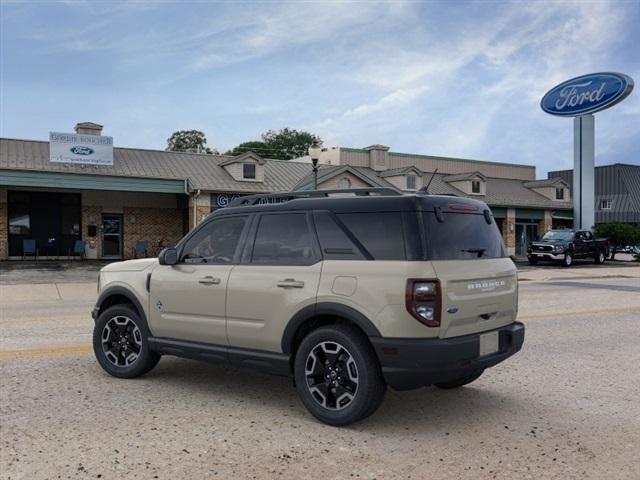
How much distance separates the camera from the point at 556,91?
37.4 metres

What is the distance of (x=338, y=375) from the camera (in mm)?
4797

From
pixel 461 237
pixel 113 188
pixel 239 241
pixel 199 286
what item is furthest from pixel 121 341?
pixel 113 188

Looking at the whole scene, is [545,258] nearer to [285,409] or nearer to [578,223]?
[578,223]

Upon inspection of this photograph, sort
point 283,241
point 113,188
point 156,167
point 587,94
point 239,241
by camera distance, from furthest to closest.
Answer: point 587,94 → point 156,167 → point 113,188 → point 239,241 → point 283,241

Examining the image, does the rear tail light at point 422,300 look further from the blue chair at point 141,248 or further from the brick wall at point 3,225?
the brick wall at point 3,225

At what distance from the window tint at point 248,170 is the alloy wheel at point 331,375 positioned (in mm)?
26831

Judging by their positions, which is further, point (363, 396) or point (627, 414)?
point (627, 414)

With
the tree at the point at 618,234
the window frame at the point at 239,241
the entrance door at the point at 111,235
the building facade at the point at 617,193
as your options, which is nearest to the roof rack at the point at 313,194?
the window frame at the point at 239,241

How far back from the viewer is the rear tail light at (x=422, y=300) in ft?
14.6

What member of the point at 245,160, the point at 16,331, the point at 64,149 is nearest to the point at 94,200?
the point at 64,149

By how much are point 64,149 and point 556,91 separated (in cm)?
2867

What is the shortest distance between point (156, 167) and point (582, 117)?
25.5 metres

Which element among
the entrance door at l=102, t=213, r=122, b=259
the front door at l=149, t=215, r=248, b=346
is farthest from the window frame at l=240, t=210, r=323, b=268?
the entrance door at l=102, t=213, r=122, b=259

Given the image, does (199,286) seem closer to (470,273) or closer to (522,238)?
(470,273)
